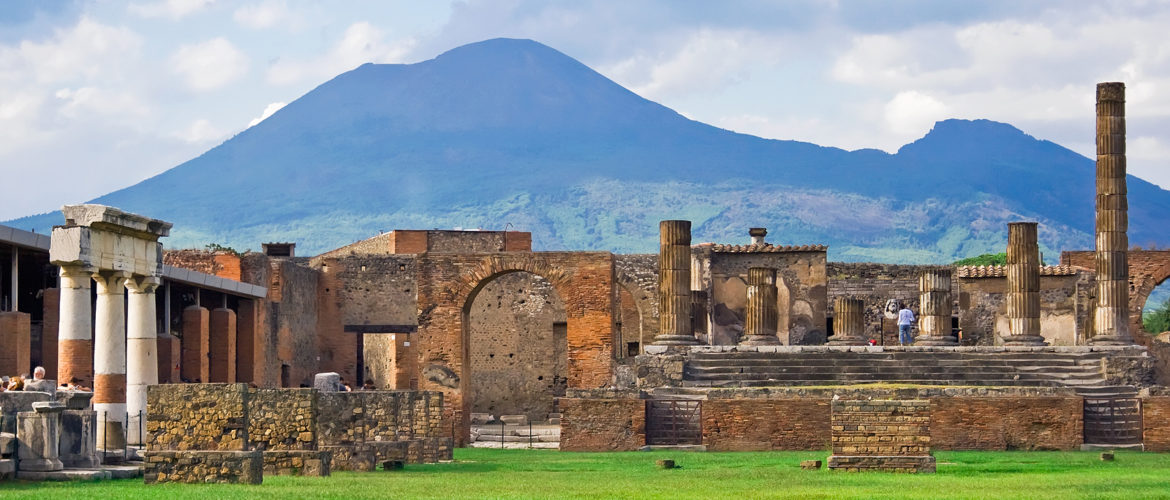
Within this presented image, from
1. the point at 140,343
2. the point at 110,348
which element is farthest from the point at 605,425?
the point at 110,348

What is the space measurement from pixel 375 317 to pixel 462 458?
58.8 feet

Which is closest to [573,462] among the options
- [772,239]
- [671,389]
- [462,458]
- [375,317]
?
[462,458]

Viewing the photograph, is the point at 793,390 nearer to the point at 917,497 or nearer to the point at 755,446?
the point at 755,446

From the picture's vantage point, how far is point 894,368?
115 feet

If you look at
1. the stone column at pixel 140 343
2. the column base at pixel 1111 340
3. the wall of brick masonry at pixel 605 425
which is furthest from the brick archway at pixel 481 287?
the column base at pixel 1111 340

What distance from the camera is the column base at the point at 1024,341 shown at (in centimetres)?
3800

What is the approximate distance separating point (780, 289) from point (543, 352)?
25.7ft

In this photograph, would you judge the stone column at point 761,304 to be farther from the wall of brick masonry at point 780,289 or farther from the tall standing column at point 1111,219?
the tall standing column at point 1111,219

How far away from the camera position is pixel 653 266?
4981cm

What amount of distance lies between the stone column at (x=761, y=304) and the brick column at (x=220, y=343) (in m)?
11.5

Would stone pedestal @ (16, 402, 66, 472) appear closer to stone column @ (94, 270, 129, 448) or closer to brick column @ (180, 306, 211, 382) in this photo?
stone column @ (94, 270, 129, 448)

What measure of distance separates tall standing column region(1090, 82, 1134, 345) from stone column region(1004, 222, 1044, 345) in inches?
51.6

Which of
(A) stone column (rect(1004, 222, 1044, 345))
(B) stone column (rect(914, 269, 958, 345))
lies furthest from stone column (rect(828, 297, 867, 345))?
(A) stone column (rect(1004, 222, 1044, 345))

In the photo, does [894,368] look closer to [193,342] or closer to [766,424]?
[766,424]
